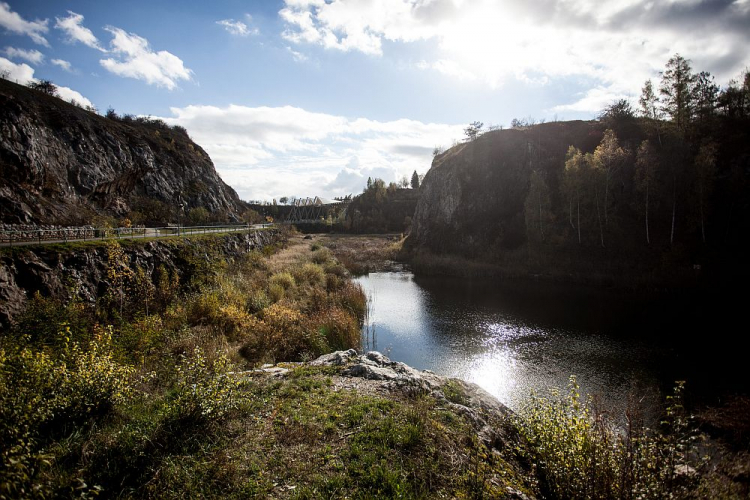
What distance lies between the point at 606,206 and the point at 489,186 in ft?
66.1

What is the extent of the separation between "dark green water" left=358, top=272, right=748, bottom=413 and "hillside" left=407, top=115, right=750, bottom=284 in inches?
292

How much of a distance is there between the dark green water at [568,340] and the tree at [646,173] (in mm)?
13072

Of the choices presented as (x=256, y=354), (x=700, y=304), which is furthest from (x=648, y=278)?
(x=256, y=354)

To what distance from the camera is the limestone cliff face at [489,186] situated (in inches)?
1980

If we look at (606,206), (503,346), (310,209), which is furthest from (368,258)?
(310,209)

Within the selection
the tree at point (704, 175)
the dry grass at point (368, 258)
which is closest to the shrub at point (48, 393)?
the dry grass at point (368, 258)

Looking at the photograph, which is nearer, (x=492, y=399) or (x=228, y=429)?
(x=228, y=429)

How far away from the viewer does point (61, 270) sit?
13.0 m

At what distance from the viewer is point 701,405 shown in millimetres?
12383

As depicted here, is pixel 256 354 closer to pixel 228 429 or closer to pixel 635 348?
pixel 228 429

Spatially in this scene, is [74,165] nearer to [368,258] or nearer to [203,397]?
[368,258]

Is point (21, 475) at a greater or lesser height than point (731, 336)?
greater

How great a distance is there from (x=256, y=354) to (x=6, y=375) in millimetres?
8684

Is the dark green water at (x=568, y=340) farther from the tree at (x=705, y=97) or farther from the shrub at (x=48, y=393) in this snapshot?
the tree at (x=705, y=97)
